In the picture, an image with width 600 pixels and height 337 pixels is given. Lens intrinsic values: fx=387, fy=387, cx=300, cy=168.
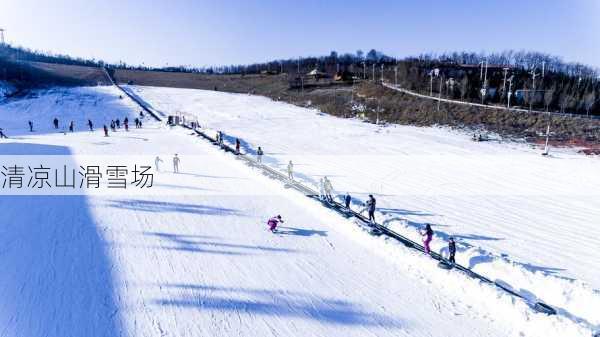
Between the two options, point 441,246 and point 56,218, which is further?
point 56,218

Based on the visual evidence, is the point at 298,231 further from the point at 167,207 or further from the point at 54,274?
the point at 54,274

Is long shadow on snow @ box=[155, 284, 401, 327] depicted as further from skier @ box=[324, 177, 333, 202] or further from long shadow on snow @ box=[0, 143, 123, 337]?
skier @ box=[324, 177, 333, 202]

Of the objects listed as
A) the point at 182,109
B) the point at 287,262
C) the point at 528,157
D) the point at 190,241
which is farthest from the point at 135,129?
the point at 528,157

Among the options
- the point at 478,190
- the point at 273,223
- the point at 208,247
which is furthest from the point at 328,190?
the point at 478,190

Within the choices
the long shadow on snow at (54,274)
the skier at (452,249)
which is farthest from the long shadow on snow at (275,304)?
the skier at (452,249)

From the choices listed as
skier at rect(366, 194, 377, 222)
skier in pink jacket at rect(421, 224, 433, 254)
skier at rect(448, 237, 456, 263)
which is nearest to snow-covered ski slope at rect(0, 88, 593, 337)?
skier in pink jacket at rect(421, 224, 433, 254)

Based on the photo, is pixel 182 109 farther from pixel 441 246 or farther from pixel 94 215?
pixel 441 246

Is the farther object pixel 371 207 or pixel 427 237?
pixel 371 207
